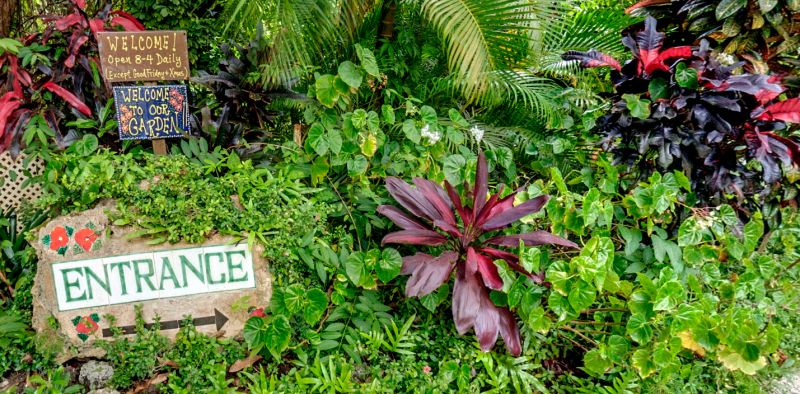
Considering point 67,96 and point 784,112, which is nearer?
point 784,112

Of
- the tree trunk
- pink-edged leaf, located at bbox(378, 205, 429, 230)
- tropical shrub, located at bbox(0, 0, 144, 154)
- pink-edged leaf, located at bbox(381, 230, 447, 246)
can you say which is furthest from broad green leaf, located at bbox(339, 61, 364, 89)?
the tree trunk

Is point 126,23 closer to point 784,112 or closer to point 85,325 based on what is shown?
point 85,325

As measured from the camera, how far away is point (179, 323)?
2414 millimetres

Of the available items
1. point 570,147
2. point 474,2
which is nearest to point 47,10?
point 474,2

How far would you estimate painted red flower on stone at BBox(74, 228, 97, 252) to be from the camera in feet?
7.75

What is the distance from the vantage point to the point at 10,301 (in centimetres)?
262

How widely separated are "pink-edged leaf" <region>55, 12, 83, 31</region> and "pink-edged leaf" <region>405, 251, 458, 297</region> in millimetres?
2455

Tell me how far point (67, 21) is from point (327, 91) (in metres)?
1.61

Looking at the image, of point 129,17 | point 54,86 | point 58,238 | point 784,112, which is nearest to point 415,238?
point 58,238

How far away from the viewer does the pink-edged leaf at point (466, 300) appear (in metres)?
2.25

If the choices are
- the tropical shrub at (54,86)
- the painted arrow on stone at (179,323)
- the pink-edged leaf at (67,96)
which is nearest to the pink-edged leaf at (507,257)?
the painted arrow on stone at (179,323)

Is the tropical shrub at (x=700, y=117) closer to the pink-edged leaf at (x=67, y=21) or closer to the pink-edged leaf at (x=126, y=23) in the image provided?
the pink-edged leaf at (x=126, y=23)

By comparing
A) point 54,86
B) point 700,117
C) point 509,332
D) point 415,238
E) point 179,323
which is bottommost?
point 179,323

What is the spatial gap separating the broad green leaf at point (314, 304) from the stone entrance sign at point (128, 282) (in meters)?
0.29
